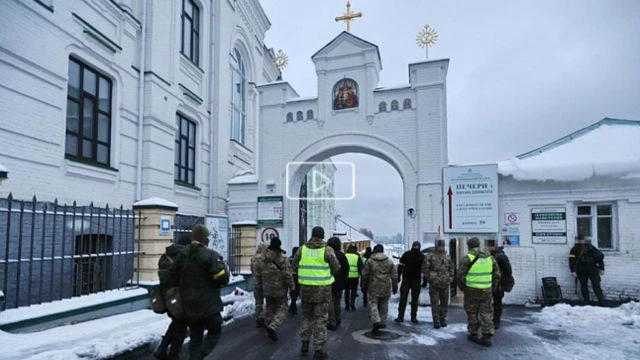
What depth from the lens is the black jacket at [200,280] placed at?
5.05 meters

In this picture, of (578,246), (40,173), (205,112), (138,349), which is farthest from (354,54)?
(138,349)

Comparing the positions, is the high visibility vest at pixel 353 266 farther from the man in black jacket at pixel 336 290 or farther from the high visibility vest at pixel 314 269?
the high visibility vest at pixel 314 269

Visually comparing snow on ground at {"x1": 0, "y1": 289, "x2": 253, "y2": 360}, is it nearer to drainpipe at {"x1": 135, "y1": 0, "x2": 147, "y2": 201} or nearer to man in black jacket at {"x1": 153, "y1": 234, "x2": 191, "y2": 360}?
man in black jacket at {"x1": 153, "y1": 234, "x2": 191, "y2": 360}

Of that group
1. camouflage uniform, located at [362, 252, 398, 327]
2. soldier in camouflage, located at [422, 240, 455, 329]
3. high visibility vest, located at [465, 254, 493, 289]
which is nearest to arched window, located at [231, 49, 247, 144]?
camouflage uniform, located at [362, 252, 398, 327]

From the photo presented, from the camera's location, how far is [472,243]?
791cm

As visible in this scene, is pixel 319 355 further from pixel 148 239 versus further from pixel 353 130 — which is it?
pixel 353 130

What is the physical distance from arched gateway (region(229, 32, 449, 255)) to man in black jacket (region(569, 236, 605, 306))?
435cm

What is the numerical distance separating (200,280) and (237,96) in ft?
55.1

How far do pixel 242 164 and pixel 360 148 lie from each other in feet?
22.0

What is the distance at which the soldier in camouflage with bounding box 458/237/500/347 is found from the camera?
24.7 ft

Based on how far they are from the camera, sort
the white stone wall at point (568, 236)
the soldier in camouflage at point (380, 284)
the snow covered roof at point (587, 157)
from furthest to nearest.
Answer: the snow covered roof at point (587, 157) → the white stone wall at point (568, 236) → the soldier in camouflage at point (380, 284)

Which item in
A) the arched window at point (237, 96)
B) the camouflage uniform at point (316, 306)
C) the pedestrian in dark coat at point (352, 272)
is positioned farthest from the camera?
the arched window at point (237, 96)

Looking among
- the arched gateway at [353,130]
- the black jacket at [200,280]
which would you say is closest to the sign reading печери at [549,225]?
the arched gateway at [353,130]

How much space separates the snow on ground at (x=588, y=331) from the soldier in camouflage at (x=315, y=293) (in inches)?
144
